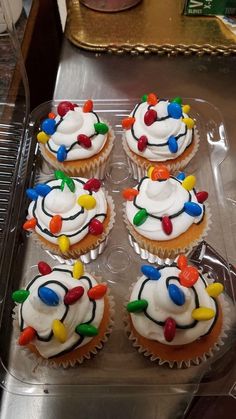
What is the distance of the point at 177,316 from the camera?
1.03m

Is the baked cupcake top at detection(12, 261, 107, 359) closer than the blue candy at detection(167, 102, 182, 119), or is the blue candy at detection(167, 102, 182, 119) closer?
the baked cupcake top at detection(12, 261, 107, 359)

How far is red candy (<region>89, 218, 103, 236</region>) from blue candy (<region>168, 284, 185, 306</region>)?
0.30m

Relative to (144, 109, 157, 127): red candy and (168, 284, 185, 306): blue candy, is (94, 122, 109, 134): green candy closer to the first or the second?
(144, 109, 157, 127): red candy

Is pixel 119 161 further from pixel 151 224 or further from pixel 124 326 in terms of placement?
pixel 124 326

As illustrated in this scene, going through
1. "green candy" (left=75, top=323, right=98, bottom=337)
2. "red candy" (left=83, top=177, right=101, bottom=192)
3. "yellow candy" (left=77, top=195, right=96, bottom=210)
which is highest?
"red candy" (left=83, top=177, right=101, bottom=192)

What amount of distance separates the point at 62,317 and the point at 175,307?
0.27 metres

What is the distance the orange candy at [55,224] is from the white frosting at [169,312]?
0.31 m

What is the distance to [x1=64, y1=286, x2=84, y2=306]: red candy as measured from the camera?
3.36 feet

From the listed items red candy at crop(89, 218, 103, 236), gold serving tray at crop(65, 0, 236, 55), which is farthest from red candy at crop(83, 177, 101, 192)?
gold serving tray at crop(65, 0, 236, 55)

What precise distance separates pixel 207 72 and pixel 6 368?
1.30 metres

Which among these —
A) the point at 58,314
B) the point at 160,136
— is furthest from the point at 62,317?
the point at 160,136

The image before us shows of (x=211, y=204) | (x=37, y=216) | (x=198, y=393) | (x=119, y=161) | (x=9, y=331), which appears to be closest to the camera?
(x=198, y=393)

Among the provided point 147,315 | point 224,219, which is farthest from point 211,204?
point 147,315

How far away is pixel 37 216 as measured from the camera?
49.8 inches
